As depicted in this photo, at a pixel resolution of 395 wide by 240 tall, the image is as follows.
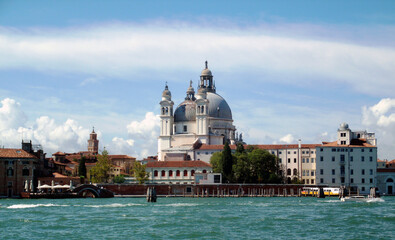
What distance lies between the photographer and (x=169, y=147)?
11425 centimetres

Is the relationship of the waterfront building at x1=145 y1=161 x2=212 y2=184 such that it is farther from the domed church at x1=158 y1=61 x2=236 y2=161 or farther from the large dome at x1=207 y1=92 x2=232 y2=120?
the large dome at x1=207 y1=92 x2=232 y2=120

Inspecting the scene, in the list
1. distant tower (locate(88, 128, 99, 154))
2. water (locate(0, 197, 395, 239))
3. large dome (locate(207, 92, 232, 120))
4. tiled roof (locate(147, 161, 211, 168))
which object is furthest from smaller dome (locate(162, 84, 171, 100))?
distant tower (locate(88, 128, 99, 154))

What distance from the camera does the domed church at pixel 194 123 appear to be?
369 ft

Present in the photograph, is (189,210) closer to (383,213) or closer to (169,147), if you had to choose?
(383,213)

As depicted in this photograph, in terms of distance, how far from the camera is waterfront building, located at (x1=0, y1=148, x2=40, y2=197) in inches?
3312

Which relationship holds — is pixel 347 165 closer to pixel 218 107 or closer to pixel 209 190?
pixel 209 190

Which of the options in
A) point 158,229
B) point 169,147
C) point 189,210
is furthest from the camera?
point 169,147

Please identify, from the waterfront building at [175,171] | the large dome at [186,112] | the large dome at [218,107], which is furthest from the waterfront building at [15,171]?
the large dome at [218,107]

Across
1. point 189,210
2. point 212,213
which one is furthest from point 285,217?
point 189,210

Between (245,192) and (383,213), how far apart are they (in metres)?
37.7

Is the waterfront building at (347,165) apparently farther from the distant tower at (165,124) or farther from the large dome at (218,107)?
the distant tower at (165,124)

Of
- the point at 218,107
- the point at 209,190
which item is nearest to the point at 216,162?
the point at 209,190

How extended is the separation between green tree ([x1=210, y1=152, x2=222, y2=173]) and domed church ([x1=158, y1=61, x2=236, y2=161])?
10.1 meters

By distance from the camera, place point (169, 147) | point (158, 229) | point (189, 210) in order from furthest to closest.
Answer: point (169, 147), point (189, 210), point (158, 229)
